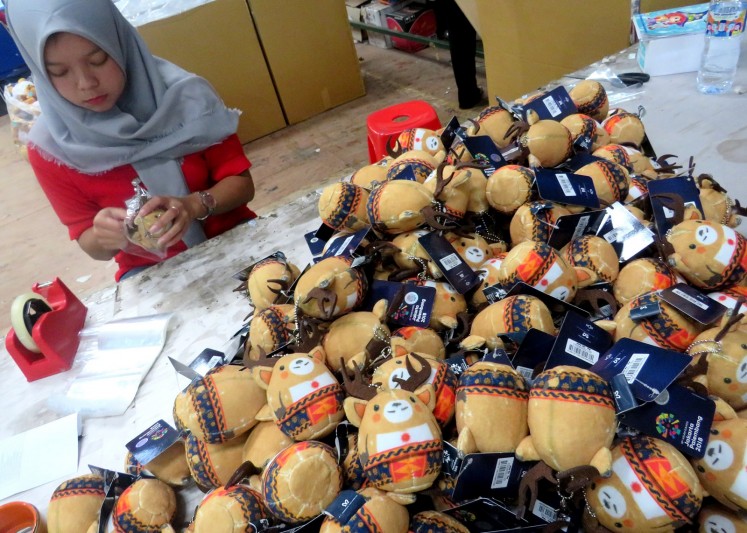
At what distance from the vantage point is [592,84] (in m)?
1.09

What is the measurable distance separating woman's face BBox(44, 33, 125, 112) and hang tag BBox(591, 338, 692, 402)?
1154mm

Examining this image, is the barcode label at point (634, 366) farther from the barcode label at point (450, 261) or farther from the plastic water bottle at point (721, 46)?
the plastic water bottle at point (721, 46)

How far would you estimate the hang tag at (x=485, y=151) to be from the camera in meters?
0.88

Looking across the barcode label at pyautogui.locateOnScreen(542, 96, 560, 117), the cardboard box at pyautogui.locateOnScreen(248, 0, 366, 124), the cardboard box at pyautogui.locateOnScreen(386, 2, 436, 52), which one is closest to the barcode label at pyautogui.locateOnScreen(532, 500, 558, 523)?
the barcode label at pyautogui.locateOnScreen(542, 96, 560, 117)

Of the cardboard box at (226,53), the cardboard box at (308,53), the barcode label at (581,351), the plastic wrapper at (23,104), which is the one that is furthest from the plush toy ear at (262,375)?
the plastic wrapper at (23,104)

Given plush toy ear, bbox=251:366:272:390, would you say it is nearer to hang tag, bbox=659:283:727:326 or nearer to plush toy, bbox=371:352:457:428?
plush toy, bbox=371:352:457:428

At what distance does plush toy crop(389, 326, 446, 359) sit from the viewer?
66 centimetres

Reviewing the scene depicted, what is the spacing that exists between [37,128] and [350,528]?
1285mm

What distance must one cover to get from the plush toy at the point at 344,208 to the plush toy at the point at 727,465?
21.3 inches

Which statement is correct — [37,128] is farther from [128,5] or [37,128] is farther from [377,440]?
[128,5]

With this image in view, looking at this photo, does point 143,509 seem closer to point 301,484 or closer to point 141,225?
point 301,484

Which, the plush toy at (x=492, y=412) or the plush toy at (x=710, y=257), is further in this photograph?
the plush toy at (x=710, y=257)

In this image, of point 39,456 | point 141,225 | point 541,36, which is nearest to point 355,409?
point 39,456

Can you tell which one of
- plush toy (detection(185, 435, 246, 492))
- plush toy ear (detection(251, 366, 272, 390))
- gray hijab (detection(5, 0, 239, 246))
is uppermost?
A: gray hijab (detection(5, 0, 239, 246))
